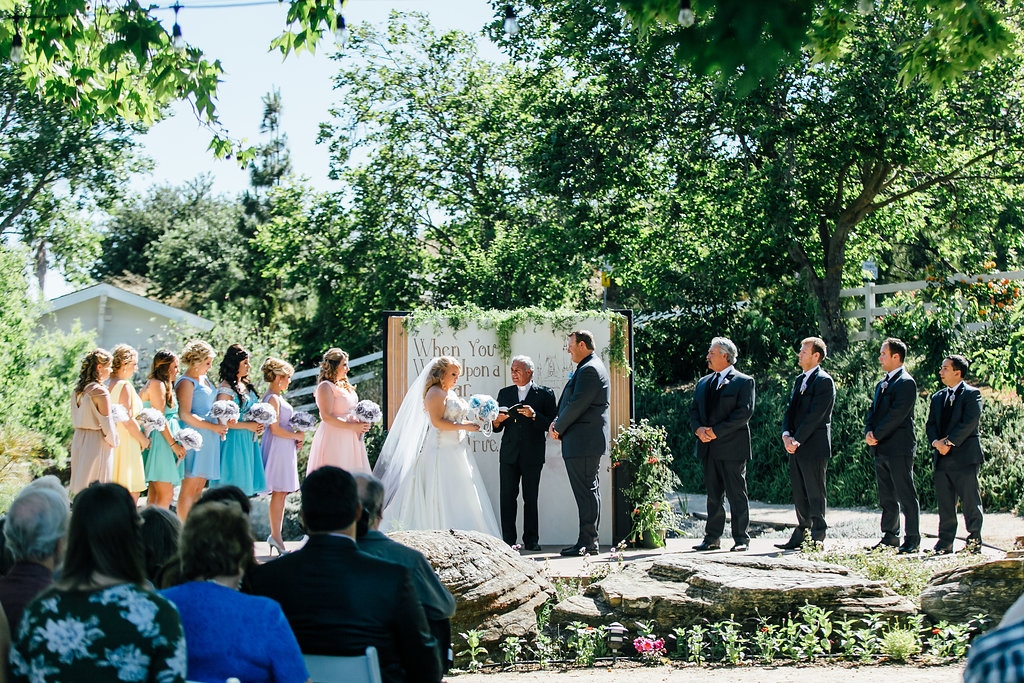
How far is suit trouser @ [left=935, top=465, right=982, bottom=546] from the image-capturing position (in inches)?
356

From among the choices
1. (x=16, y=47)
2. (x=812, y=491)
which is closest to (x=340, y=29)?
(x=16, y=47)

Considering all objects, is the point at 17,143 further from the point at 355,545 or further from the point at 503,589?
the point at 355,545

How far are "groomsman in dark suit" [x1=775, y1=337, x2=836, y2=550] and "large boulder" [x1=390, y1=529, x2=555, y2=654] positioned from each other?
3.14m

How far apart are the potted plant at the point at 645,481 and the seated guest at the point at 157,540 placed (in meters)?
6.58

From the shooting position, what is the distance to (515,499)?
10.1 meters

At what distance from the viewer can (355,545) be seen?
3.64 m

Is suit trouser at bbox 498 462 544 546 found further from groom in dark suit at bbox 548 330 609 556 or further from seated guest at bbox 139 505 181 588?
seated guest at bbox 139 505 181 588

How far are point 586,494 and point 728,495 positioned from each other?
1341 mm

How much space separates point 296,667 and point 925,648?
5.44 metres

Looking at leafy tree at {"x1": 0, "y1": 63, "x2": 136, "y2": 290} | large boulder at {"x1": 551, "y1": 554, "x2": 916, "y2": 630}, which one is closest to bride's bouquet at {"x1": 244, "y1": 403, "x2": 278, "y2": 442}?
large boulder at {"x1": 551, "y1": 554, "x2": 916, "y2": 630}

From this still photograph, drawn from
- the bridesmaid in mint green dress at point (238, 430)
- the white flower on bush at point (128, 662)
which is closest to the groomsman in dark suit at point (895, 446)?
the bridesmaid in mint green dress at point (238, 430)

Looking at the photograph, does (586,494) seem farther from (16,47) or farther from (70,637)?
(70,637)

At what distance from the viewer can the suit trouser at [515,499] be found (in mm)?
10062

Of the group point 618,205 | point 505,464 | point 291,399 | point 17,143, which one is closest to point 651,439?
point 505,464
